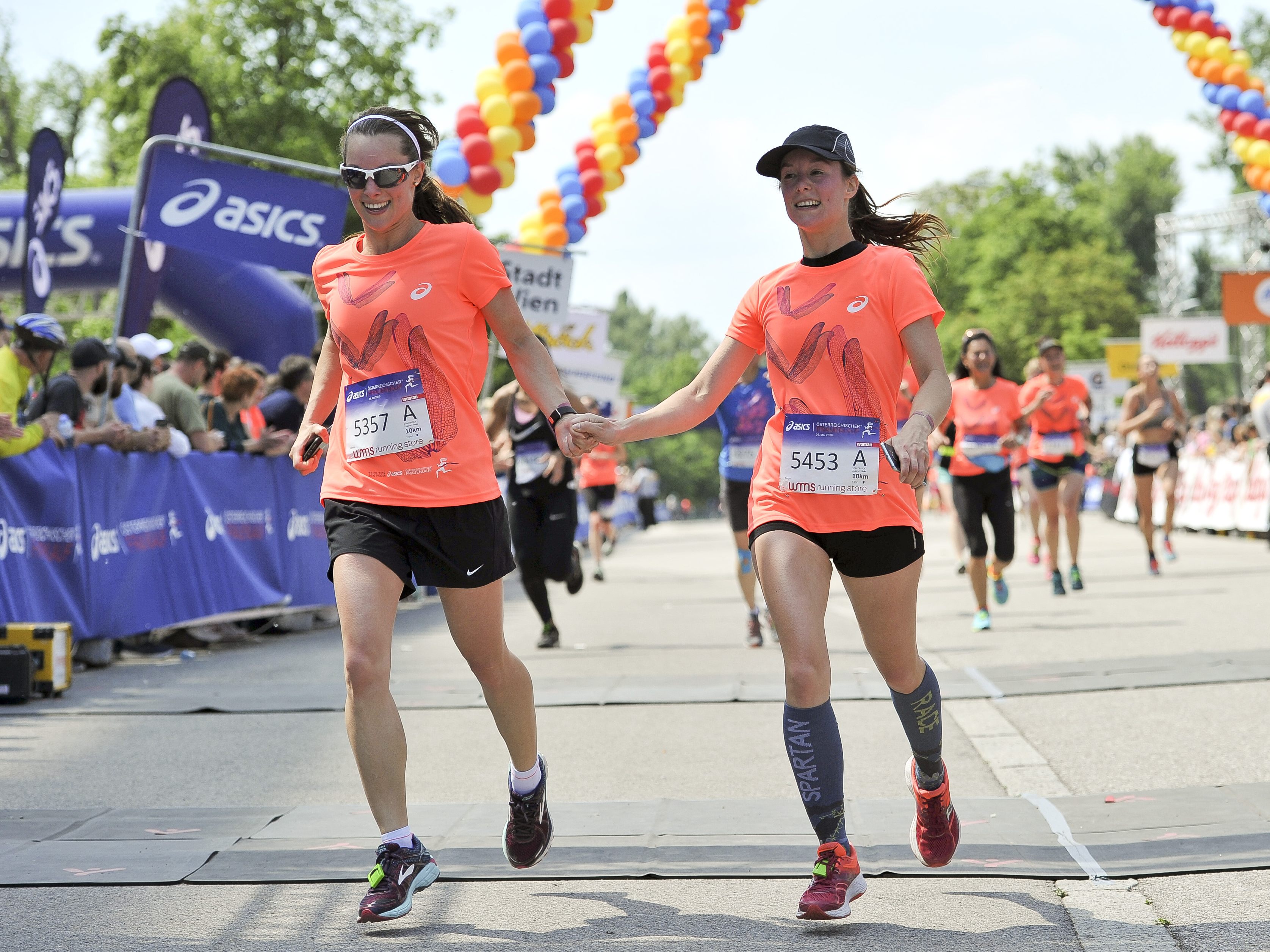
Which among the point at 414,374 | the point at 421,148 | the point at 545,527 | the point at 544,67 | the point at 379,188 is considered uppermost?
the point at 544,67

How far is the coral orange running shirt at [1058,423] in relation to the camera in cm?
1312

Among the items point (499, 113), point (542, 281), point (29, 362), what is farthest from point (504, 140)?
point (29, 362)

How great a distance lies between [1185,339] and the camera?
38.1 meters

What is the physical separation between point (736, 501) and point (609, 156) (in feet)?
24.0

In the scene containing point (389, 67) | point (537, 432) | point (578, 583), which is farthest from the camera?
point (389, 67)

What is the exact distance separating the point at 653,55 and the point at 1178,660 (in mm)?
9852

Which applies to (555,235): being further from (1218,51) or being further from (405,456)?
(405,456)

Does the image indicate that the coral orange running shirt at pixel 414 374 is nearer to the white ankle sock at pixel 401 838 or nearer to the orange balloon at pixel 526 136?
the white ankle sock at pixel 401 838

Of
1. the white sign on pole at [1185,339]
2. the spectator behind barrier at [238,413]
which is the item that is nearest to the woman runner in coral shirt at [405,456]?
the spectator behind barrier at [238,413]

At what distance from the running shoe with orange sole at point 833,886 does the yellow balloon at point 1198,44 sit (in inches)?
576

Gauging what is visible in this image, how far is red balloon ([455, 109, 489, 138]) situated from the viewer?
45.3ft

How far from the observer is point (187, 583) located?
10.3m

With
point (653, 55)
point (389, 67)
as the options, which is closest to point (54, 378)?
point (653, 55)

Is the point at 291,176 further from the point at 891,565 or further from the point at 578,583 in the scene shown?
the point at 891,565
